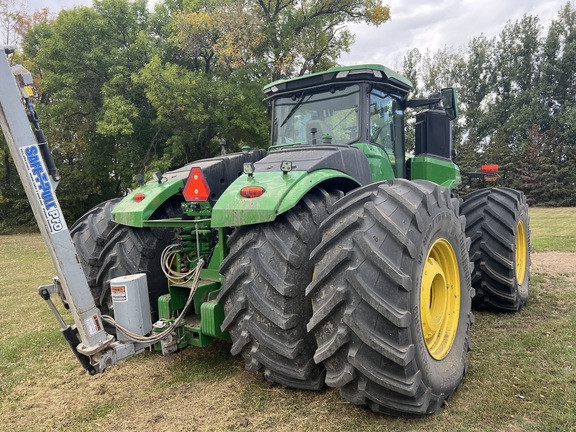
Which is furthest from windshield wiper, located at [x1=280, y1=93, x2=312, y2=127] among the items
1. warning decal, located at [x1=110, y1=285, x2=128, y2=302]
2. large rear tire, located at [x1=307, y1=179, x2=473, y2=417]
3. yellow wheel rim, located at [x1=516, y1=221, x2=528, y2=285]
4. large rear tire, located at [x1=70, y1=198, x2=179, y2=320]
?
yellow wheel rim, located at [x1=516, y1=221, x2=528, y2=285]

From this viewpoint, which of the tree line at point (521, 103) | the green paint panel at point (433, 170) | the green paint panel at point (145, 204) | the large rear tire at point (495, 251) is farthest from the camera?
the tree line at point (521, 103)

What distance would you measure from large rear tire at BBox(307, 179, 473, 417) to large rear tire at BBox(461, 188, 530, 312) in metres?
2.25

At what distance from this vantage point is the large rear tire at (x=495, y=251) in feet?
15.2

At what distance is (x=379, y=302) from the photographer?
2334mm

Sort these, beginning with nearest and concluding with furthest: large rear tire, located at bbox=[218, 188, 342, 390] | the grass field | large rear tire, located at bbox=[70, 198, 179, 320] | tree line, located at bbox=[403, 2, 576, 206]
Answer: the grass field
large rear tire, located at bbox=[218, 188, 342, 390]
large rear tire, located at bbox=[70, 198, 179, 320]
tree line, located at bbox=[403, 2, 576, 206]

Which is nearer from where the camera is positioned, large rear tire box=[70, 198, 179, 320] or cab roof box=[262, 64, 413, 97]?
large rear tire box=[70, 198, 179, 320]

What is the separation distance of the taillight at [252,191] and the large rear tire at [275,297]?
8.1 inches

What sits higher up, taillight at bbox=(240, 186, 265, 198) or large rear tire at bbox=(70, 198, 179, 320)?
taillight at bbox=(240, 186, 265, 198)

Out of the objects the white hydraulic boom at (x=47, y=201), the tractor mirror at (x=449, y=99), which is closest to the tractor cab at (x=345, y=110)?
the tractor mirror at (x=449, y=99)

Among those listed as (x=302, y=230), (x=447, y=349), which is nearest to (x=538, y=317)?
(x=447, y=349)

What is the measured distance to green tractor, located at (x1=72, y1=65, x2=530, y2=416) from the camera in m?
2.40

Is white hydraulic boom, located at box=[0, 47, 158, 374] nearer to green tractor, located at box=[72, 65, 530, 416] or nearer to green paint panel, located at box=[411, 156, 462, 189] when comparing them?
green tractor, located at box=[72, 65, 530, 416]

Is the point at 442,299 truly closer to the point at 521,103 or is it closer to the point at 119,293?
the point at 119,293

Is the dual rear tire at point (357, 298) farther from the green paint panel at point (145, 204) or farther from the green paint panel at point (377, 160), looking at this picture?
the green paint panel at point (145, 204)
